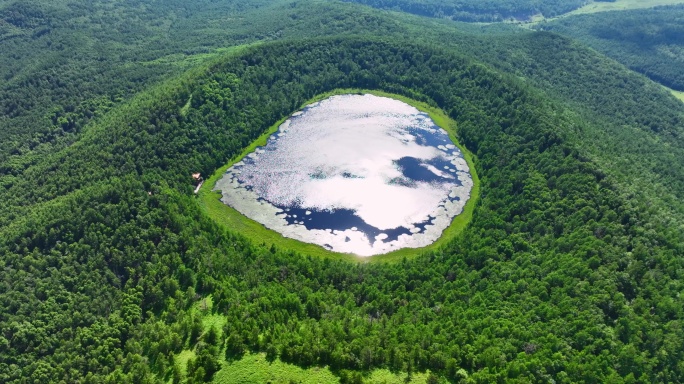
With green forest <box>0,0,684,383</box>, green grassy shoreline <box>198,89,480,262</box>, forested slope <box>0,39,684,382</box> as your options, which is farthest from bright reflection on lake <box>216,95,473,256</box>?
forested slope <box>0,39,684,382</box>

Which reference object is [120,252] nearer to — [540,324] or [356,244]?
[356,244]

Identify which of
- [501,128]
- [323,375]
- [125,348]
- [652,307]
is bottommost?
[125,348]

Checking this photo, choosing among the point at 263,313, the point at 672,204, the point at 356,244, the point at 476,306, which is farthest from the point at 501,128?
the point at 263,313

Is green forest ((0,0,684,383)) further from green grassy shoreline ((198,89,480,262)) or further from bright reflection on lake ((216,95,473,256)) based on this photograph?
bright reflection on lake ((216,95,473,256))

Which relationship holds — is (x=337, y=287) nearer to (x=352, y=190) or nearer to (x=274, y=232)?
(x=274, y=232)

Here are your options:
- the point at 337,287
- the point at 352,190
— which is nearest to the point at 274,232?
the point at 352,190
